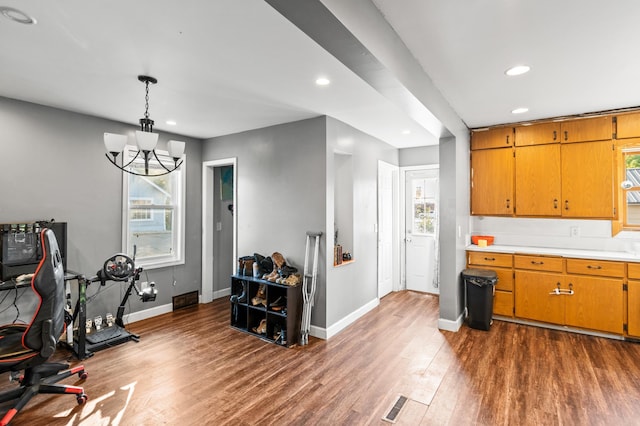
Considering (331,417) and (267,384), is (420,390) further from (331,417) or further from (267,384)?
(267,384)

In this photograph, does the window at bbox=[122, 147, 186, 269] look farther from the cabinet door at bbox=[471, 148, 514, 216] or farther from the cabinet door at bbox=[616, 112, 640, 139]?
the cabinet door at bbox=[616, 112, 640, 139]

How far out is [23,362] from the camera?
221cm

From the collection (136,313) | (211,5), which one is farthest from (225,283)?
(211,5)

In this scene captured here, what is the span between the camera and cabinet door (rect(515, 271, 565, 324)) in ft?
12.5

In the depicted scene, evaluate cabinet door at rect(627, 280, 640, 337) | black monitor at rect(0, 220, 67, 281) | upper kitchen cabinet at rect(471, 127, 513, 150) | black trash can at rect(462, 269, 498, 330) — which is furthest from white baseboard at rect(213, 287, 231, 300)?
cabinet door at rect(627, 280, 640, 337)

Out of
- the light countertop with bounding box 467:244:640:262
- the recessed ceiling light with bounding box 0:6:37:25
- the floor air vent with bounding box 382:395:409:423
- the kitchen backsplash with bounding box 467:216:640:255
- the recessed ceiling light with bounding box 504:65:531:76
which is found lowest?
the floor air vent with bounding box 382:395:409:423

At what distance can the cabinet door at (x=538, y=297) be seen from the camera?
381cm

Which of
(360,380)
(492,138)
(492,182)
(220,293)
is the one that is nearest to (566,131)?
(492,138)

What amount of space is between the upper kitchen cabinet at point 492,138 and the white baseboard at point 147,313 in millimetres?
4885

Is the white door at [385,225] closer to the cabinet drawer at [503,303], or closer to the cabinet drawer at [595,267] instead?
the cabinet drawer at [503,303]

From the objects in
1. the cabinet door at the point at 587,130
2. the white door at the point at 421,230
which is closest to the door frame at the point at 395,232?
the white door at the point at 421,230

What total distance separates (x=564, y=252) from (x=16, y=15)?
541 centimetres

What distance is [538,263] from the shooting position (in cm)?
392

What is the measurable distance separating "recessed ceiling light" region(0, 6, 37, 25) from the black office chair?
1.36m
